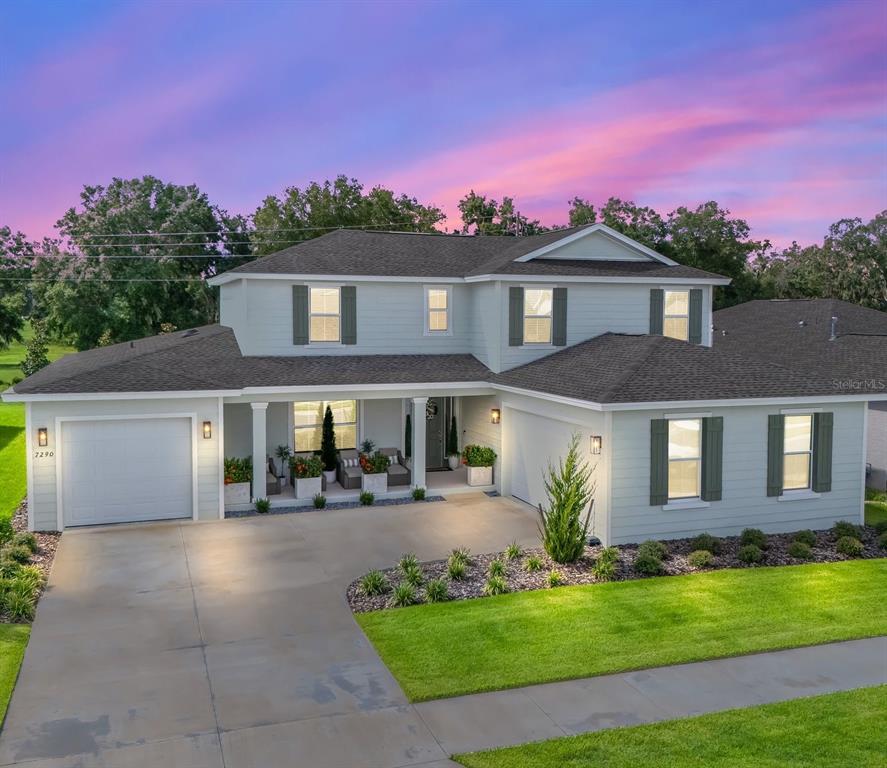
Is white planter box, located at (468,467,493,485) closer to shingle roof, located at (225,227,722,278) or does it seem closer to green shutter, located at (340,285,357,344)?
green shutter, located at (340,285,357,344)

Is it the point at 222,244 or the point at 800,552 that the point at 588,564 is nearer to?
the point at 800,552

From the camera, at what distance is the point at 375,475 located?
673 inches

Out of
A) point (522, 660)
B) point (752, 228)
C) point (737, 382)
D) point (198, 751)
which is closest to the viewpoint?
point (198, 751)

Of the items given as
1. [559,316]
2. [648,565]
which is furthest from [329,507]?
[648,565]

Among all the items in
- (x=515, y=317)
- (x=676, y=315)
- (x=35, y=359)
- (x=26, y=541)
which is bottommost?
(x=26, y=541)

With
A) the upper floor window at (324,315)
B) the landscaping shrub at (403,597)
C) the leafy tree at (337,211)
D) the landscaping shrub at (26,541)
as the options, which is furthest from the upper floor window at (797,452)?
the leafy tree at (337,211)

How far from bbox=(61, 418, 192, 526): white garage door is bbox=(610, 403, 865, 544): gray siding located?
332 inches

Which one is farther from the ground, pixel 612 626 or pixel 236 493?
pixel 236 493

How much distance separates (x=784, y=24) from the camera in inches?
703

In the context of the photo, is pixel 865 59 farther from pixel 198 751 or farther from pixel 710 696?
pixel 198 751

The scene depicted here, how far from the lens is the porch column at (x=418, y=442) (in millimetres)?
17344

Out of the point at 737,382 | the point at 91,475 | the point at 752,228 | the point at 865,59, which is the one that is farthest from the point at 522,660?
the point at 752,228

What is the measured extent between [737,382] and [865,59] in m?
10.9

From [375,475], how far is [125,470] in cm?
525
